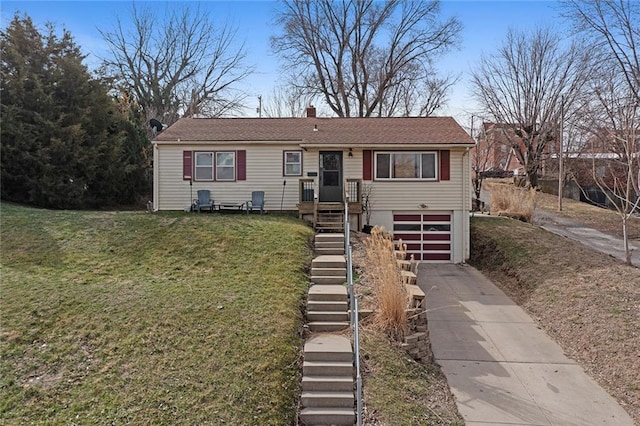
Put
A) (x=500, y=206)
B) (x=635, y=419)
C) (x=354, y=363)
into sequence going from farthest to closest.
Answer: (x=500, y=206)
(x=354, y=363)
(x=635, y=419)

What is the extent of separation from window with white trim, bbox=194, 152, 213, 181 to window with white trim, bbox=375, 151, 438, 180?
6037mm

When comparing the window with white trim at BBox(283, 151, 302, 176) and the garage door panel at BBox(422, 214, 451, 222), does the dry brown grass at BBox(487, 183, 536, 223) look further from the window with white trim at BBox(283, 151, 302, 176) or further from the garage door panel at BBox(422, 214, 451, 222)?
the window with white trim at BBox(283, 151, 302, 176)

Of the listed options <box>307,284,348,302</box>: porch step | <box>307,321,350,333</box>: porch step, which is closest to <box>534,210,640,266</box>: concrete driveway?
<box>307,284,348,302</box>: porch step

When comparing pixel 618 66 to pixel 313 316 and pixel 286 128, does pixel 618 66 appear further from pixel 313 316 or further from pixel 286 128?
pixel 313 316

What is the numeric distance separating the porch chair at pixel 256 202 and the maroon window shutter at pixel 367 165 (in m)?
3.73

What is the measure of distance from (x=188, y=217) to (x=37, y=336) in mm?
6569

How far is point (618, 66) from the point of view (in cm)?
1972

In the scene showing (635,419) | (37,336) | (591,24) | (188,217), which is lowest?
(635,419)

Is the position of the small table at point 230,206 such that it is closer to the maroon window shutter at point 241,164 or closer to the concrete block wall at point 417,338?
the maroon window shutter at point 241,164

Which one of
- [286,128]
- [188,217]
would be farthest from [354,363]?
[286,128]

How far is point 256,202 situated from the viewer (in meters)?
14.8

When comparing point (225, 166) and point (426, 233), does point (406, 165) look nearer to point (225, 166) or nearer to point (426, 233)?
point (426, 233)

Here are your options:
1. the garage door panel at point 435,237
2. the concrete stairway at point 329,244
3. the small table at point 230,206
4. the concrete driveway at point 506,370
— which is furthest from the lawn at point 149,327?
the garage door panel at point 435,237

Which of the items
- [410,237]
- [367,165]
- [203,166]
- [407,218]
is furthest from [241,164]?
[410,237]
